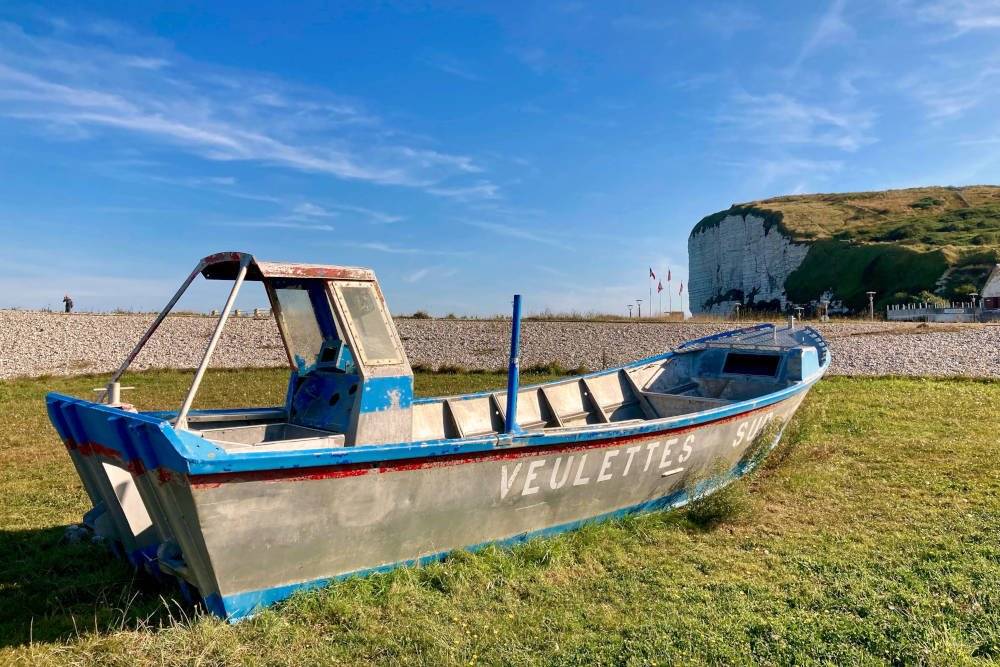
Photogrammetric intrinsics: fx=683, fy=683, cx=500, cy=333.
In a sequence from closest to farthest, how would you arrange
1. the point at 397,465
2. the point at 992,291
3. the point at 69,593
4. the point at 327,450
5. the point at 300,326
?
the point at 327,450 < the point at 397,465 < the point at 69,593 < the point at 300,326 < the point at 992,291

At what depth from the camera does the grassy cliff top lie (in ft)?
233

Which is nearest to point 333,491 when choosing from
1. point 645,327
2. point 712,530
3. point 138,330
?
point 712,530

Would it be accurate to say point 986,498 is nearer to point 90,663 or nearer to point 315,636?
point 315,636

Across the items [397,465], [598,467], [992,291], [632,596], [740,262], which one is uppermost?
[740,262]

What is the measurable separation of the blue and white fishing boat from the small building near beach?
51204mm

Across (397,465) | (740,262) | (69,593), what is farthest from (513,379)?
(740,262)

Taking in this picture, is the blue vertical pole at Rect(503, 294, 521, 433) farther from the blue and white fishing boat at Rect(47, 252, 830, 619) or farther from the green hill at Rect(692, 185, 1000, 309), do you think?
the green hill at Rect(692, 185, 1000, 309)

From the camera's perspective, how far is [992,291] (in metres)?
50.4

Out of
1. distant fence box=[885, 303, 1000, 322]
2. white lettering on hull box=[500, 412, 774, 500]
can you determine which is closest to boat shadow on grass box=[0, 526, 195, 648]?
white lettering on hull box=[500, 412, 774, 500]

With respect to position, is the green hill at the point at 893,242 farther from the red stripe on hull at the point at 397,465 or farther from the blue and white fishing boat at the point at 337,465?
the red stripe on hull at the point at 397,465

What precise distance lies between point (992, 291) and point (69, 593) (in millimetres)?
60207

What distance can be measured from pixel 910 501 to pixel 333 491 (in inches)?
256

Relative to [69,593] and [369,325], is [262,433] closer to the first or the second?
[369,325]

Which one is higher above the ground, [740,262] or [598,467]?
[740,262]
